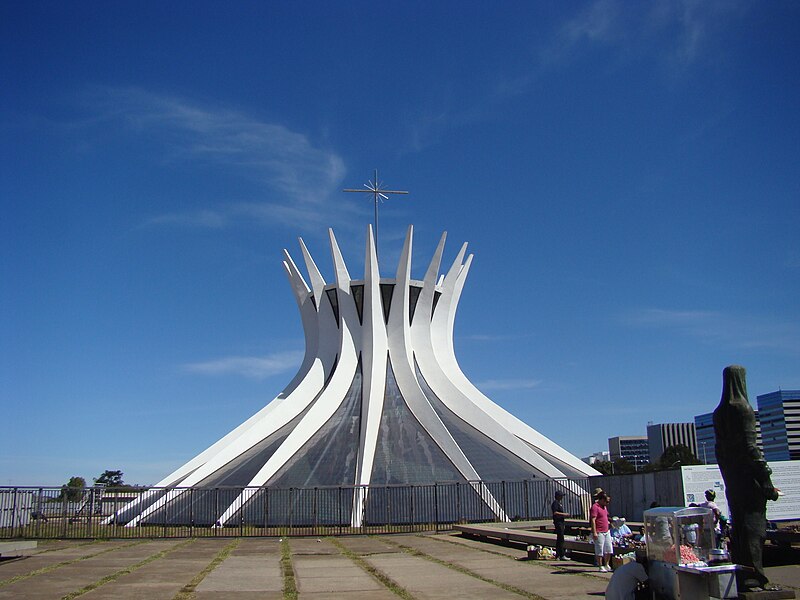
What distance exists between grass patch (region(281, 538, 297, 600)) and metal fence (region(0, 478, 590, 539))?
4315mm

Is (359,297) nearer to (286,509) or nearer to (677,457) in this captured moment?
(286,509)

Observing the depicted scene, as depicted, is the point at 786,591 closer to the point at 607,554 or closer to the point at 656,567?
the point at 656,567

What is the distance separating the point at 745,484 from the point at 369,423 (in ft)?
60.7

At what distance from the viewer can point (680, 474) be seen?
1557 cm

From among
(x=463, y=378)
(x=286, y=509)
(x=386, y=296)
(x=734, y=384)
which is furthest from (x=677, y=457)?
(x=734, y=384)

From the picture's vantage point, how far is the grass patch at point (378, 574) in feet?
32.1

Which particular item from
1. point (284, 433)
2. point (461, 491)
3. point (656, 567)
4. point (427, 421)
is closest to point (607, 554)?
point (656, 567)

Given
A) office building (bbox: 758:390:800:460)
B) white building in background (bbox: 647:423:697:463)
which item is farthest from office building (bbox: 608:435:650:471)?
office building (bbox: 758:390:800:460)

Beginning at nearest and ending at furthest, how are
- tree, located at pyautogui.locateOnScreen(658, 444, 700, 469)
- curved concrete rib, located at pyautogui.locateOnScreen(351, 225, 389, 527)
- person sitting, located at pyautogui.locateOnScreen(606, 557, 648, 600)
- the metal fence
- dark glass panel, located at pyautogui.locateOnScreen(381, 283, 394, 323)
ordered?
person sitting, located at pyautogui.locateOnScreen(606, 557, 648, 600) → the metal fence → curved concrete rib, located at pyautogui.locateOnScreen(351, 225, 389, 527) → dark glass panel, located at pyautogui.locateOnScreen(381, 283, 394, 323) → tree, located at pyautogui.locateOnScreen(658, 444, 700, 469)

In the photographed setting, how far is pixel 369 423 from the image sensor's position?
26.4m

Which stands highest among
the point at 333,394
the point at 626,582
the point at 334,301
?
the point at 334,301

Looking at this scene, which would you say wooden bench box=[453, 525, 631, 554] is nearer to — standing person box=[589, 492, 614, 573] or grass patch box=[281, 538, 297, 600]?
standing person box=[589, 492, 614, 573]

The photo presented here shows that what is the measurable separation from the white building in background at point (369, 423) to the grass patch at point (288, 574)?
19.3 feet

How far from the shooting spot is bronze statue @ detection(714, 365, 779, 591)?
8773mm
